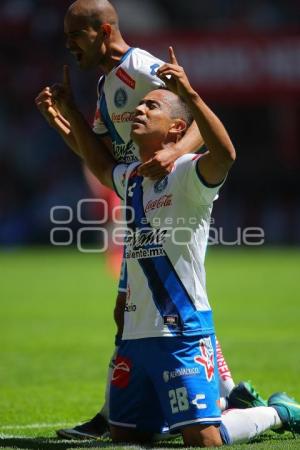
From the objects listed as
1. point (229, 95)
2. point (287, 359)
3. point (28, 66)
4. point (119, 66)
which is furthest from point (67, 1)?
point (119, 66)

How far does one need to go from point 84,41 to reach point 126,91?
0.39 meters

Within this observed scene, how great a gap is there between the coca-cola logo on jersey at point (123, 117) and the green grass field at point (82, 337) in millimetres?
1917

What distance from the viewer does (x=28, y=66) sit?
30.0 m

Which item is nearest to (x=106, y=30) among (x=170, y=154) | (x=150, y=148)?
(x=150, y=148)

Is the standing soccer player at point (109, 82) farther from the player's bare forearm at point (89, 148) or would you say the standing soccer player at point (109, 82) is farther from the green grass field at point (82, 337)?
the green grass field at point (82, 337)

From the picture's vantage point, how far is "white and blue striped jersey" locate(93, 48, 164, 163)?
6504 mm

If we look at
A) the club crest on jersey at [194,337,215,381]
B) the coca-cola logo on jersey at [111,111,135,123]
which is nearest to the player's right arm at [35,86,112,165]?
the coca-cola logo on jersey at [111,111,135,123]

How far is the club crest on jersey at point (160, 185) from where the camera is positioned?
5.75 metres

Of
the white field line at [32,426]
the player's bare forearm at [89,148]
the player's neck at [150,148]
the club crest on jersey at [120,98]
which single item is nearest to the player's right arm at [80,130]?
the player's bare forearm at [89,148]

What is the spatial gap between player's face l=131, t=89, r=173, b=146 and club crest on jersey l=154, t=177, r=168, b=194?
21 cm

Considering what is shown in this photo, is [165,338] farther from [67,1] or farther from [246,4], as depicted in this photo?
[246,4]

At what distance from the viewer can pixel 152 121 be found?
581cm

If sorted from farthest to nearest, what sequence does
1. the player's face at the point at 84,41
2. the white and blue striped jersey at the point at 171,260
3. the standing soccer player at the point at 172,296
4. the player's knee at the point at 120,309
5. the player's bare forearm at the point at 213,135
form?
the player's face at the point at 84,41 → the player's knee at the point at 120,309 → the white and blue striped jersey at the point at 171,260 → the standing soccer player at the point at 172,296 → the player's bare forearm at the point at 213,135

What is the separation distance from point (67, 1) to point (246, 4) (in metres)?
5.36
